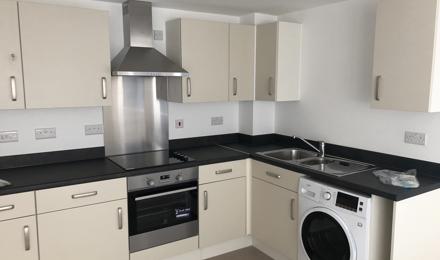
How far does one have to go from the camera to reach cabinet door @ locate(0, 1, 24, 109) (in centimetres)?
226

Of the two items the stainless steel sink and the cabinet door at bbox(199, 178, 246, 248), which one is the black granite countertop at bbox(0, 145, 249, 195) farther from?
the stainless steel sink

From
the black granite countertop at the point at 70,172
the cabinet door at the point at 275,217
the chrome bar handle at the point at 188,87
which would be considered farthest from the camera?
the chrome bar handle at the point at 188,87

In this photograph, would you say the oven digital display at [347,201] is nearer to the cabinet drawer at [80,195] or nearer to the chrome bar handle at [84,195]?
the cabinet drawer at [80,195]

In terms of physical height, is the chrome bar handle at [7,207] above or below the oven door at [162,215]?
above

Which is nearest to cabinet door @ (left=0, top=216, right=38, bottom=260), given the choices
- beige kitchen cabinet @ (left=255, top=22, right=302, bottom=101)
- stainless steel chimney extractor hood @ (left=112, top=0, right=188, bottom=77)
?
stainless steel chimney extractor hood @ (left=112, top=0, right=188, bottom=77)

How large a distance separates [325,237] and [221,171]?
1.00 metres

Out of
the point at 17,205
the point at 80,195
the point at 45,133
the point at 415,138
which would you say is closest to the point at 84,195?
the point at 80,195

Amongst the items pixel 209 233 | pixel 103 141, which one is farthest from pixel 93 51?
pixel 209 233

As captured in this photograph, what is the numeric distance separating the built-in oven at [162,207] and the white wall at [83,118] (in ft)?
2.12

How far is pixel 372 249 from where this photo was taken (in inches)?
88.5

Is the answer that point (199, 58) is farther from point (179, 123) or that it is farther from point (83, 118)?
point (83, 118)

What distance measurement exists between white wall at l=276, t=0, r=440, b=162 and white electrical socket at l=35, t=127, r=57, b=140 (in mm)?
2204

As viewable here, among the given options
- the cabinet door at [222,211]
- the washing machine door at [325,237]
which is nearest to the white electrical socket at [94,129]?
the cabinet door at [222,211]

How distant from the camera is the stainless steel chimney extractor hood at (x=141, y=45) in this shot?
107 inches
